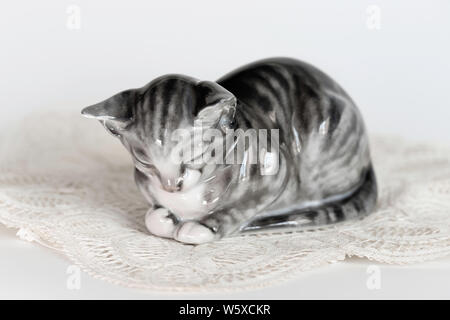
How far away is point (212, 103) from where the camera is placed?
5.01ft

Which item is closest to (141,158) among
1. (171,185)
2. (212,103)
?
(171,185)

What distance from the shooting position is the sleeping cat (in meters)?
1.55

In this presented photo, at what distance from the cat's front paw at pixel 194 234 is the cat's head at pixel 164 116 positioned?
0.12 meters

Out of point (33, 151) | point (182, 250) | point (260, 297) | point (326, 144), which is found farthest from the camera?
point (33, 151)

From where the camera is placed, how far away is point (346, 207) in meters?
1.79

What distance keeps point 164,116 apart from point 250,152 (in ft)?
0.82

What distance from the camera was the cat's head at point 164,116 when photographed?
1527 millimetres

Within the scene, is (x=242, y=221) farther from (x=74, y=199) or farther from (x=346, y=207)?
(x=74, y=199)

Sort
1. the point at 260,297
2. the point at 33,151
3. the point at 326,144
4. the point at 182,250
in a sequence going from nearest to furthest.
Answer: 1. the point at 260,297
2. the point at 182,250
3. the point at 326,144
4. the point at 33,151

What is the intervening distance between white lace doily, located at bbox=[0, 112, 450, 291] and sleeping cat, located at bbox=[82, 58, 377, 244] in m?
0.05

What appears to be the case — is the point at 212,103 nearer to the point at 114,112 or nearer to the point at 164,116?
the point at 164,116

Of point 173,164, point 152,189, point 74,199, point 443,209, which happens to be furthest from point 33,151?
point 443,209

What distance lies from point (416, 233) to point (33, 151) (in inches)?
43.7

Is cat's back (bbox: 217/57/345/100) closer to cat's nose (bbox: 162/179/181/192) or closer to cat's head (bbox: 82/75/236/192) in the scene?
cat's head (bbox: 82/75/236/192)
